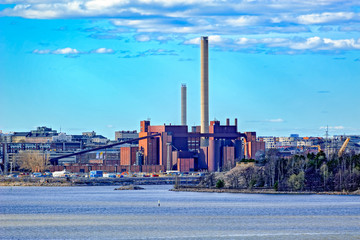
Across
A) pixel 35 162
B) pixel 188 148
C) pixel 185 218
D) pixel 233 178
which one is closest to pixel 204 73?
pixel 188 148

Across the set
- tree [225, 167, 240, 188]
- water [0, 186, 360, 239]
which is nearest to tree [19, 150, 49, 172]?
tree [225, 167, 240, 188]

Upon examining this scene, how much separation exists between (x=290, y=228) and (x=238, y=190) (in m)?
55.1

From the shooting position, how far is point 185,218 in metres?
72.7

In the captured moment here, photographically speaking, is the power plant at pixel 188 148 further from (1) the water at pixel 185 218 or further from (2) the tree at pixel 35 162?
(1) the water at pixel 185 218

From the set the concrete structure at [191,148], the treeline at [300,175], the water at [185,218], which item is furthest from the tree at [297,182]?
the concrete structure at [191,148]

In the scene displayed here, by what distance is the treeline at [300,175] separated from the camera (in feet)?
366

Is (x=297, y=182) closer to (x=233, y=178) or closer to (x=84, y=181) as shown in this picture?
(x=233, y=178)

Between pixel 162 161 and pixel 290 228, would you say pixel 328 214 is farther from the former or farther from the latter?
pixel 162 161

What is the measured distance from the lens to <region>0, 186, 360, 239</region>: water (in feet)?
194

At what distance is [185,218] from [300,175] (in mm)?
43975

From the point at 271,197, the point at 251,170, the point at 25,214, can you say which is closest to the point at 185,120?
the point at 251,170

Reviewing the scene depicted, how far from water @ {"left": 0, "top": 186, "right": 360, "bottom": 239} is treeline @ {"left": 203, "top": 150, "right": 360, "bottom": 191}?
830cm

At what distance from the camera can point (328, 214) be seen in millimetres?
76438

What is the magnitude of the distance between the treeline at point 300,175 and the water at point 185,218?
8.30 metres
